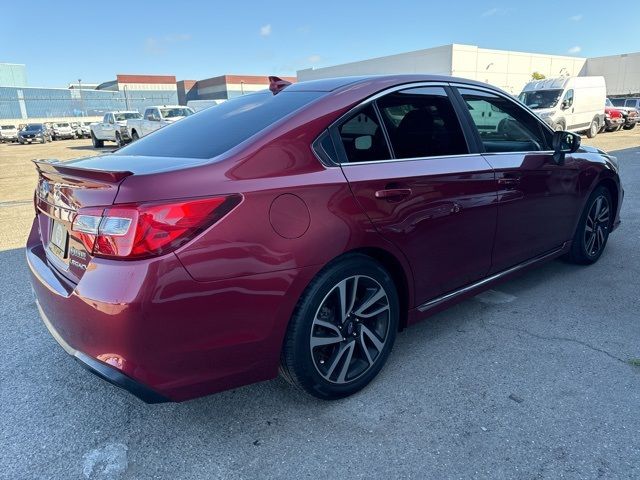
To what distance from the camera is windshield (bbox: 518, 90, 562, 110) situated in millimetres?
18625

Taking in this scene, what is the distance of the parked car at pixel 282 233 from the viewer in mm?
1993

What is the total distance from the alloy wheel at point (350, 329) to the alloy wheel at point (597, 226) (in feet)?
8.89

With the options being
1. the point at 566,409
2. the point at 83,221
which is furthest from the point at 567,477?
the point at 83,221

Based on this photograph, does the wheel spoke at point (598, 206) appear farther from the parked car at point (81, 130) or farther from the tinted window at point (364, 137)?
the parked car at point (81, 130)

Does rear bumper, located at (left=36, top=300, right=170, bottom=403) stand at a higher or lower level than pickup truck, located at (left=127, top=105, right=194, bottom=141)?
lower

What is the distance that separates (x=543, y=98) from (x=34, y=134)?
35235 mm

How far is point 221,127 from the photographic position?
2.77m

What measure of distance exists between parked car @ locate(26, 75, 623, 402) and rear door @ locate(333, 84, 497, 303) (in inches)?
0.4

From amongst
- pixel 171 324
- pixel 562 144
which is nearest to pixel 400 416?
pixel 171 324

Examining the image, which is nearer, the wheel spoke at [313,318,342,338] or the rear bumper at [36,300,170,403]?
the rear bumper at [36,300,170,403]

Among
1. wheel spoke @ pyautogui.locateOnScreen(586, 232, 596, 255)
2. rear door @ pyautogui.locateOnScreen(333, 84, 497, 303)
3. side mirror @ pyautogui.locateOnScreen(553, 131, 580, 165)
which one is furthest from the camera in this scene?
wheel spoke @ pyautogui.locateOnScreen(586, 232, 596, 255)

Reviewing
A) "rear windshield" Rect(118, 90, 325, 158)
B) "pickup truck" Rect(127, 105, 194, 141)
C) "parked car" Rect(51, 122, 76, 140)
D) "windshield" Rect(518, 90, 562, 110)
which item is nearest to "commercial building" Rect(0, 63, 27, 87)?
"parked car" Rect(51, 122, 76, 140)

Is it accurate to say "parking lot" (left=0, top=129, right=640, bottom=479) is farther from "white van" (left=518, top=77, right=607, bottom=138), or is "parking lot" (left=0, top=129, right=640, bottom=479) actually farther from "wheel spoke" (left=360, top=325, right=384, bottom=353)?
"white van" (left=518, top=77, right=607, bottom=138)

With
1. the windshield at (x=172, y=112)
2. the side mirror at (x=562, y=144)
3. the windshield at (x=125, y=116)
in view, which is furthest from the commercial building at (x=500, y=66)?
the side mirror at (x=562, y=144)
